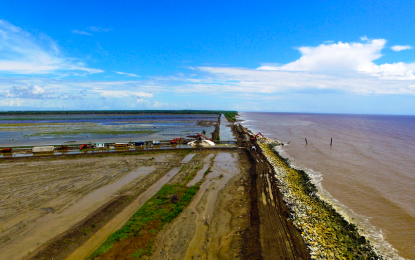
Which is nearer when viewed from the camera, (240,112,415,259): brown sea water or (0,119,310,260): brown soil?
(0,119,310,260): brown soil

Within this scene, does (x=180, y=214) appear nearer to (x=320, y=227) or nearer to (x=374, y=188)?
(x=320, y=227)

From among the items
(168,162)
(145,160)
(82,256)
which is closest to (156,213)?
(82,256)

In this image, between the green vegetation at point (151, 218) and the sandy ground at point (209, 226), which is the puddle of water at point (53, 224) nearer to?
the green vegetation at point (151, 218)

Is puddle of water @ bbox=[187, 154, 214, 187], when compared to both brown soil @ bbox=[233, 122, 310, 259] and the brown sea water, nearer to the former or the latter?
brown soil @ bbox=[233, 122, 310, 259]

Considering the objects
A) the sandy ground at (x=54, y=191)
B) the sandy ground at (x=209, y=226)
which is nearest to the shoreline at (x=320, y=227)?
the sandy ground at (x=209, y=226)

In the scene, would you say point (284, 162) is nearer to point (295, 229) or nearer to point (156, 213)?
point (295, 229)

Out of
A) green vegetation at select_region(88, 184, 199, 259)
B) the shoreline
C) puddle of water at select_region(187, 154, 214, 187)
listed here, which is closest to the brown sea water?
the shoreline

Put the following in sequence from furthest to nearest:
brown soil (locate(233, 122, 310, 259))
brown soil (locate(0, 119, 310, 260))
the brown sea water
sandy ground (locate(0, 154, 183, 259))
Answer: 1. the brown sea water
2. sandy ground (locate(0, 154, 183, 259))
3. brown soil (locate(0, 119, 310, 260))
4. brown soil (locate(233, 122, 310, 259))
